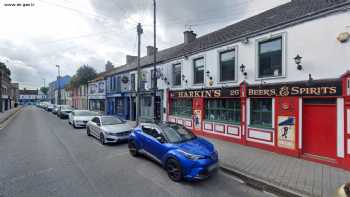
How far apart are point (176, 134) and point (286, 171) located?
12.2 ft

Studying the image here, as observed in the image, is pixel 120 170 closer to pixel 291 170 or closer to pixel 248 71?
pixel 291 170

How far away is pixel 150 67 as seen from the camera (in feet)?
52.9

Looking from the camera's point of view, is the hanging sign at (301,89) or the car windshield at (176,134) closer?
the car windshield at (176,134)

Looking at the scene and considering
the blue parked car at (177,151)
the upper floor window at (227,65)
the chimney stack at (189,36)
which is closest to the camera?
the blue parked car at (177,151)

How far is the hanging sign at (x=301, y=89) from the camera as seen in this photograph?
6160 mm

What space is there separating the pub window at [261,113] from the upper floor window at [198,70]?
3.75 meters

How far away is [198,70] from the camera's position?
11.6 meters

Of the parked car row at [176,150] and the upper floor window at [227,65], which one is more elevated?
the upper floor window at [227,65]

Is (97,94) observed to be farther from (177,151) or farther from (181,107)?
(177,151)

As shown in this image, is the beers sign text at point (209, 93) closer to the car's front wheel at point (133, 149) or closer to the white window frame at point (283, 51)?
the white window frame at point (283, 51)

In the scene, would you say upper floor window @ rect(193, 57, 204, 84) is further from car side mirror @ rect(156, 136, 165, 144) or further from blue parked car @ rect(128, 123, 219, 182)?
car side mirror @ rect(156, 136, 165, 144)

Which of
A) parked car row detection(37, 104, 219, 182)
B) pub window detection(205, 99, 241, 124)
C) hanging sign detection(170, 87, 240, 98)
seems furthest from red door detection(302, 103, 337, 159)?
parked car row detection(37, 104, 219, 182)

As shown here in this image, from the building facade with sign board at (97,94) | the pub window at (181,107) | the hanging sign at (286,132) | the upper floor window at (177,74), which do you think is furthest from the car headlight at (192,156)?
the building facade with sign board at (97,94)

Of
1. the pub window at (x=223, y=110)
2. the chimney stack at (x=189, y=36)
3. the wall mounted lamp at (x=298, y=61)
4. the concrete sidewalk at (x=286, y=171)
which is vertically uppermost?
the chimney stack at (x=189, y=36)
